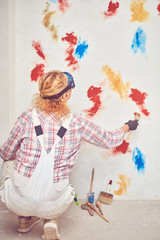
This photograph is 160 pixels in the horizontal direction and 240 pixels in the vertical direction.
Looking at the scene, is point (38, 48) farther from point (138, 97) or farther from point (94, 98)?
point (138, 97)

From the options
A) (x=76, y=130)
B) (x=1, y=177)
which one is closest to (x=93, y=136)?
(x=76, y=130)

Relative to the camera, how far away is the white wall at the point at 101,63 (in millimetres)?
2084

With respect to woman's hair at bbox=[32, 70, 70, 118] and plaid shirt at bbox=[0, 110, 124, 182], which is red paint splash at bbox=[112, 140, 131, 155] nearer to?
plaid shirt at bbox=[0, 110, 124, 182]

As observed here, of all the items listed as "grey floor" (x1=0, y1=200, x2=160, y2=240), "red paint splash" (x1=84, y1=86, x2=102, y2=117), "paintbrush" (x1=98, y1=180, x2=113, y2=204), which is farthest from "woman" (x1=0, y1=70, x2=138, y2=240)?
"paintbrush" (x1=98, y1=180, x2=113, y2=204)

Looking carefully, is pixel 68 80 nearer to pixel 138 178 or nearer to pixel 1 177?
pixel 1 177

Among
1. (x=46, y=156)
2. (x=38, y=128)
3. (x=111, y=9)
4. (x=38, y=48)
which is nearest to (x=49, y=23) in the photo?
(x=38, y=48)

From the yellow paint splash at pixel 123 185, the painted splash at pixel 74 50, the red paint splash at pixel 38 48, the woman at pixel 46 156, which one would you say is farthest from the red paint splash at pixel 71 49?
the yellow paint splash at pixel 123 185

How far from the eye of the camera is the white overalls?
1456 mm

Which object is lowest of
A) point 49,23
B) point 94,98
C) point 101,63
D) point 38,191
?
point 38,191

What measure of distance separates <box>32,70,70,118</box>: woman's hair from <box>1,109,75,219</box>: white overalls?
0.36 feet

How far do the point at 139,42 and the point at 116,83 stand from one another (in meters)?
0.39

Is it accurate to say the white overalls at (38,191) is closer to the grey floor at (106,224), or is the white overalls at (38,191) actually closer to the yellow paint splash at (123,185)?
the grey floor at (106,224)

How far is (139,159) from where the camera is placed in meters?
2.21

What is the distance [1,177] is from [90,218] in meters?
0.79
